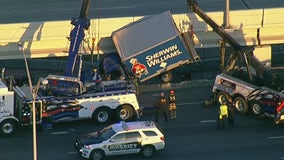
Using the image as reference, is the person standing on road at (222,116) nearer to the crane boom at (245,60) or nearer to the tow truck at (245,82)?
the tow truck at (245,82)

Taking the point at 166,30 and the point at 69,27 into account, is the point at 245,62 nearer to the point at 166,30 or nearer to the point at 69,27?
the point at 166,30

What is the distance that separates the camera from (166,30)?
40250 mm

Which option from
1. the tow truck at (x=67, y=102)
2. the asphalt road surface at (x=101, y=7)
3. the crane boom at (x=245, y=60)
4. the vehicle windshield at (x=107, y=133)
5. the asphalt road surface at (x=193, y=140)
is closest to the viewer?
the vehicle windshield at (x=107, y=133)

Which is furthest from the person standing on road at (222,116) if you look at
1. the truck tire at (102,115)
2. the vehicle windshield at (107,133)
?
the vehicle windshield at (107,133)

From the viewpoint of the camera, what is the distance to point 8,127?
32812 mm

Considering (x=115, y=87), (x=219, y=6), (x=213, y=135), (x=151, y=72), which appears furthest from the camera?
(x=219, y=6)

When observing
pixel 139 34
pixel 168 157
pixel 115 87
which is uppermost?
pixel 139 34

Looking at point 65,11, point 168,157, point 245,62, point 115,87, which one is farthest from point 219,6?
point 168,157

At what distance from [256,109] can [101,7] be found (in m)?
19.2

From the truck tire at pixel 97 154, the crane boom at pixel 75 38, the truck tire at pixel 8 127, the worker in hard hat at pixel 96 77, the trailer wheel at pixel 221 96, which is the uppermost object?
the crane boom at pixel 75 38

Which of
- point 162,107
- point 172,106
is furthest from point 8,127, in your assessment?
point 172,106

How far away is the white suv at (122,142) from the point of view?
29547 millimetres

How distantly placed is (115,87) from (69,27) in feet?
24.8

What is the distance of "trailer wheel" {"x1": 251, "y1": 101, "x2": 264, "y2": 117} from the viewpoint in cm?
3447
